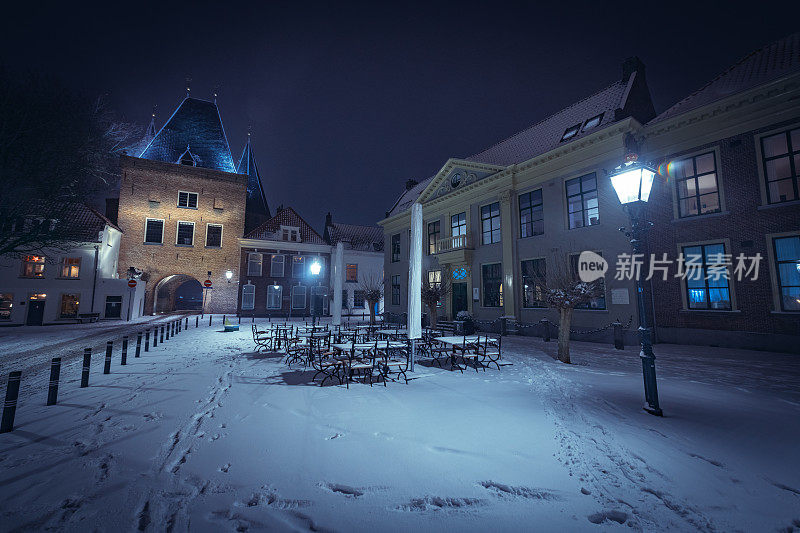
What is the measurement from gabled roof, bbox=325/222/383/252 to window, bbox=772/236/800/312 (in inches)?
1229

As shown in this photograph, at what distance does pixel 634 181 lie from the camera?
5395 mm

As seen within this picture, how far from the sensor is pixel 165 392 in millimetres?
6176

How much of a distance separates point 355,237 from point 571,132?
26.1 m

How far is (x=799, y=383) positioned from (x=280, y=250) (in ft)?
107

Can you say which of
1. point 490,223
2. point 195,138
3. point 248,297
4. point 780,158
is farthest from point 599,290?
point 195,138

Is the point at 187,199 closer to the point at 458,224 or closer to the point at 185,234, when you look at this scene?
the point at 185,234

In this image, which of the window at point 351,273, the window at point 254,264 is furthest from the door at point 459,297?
the window at point 254,264

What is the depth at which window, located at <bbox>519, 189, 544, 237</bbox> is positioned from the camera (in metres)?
17.2

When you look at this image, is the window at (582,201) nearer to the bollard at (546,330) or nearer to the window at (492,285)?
the window at (492,285)

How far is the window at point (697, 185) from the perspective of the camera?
1250 cm

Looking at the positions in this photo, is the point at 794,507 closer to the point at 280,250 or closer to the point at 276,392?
the point at 276,392

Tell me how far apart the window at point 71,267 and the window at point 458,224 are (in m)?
Answer: 26.1

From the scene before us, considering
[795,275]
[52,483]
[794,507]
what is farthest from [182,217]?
[795,275]

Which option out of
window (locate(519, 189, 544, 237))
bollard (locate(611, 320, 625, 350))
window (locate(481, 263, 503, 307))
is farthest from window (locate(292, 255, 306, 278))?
bollard (locate(611, 320, 625, 350))
